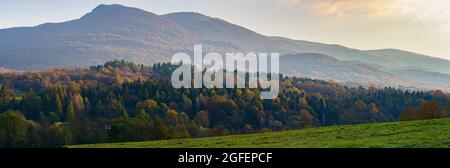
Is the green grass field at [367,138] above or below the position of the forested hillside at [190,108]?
above

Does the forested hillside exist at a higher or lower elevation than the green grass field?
lower

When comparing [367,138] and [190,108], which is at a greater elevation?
[367,138]

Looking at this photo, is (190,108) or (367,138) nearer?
(367,138)

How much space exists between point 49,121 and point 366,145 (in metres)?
114

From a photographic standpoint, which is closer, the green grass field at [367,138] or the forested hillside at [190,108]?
the green grass field at [367,138]

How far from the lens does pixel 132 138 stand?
71.2m

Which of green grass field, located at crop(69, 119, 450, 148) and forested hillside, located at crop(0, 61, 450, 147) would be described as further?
forested hillside, located at crop(0, 61, 450, 147)
